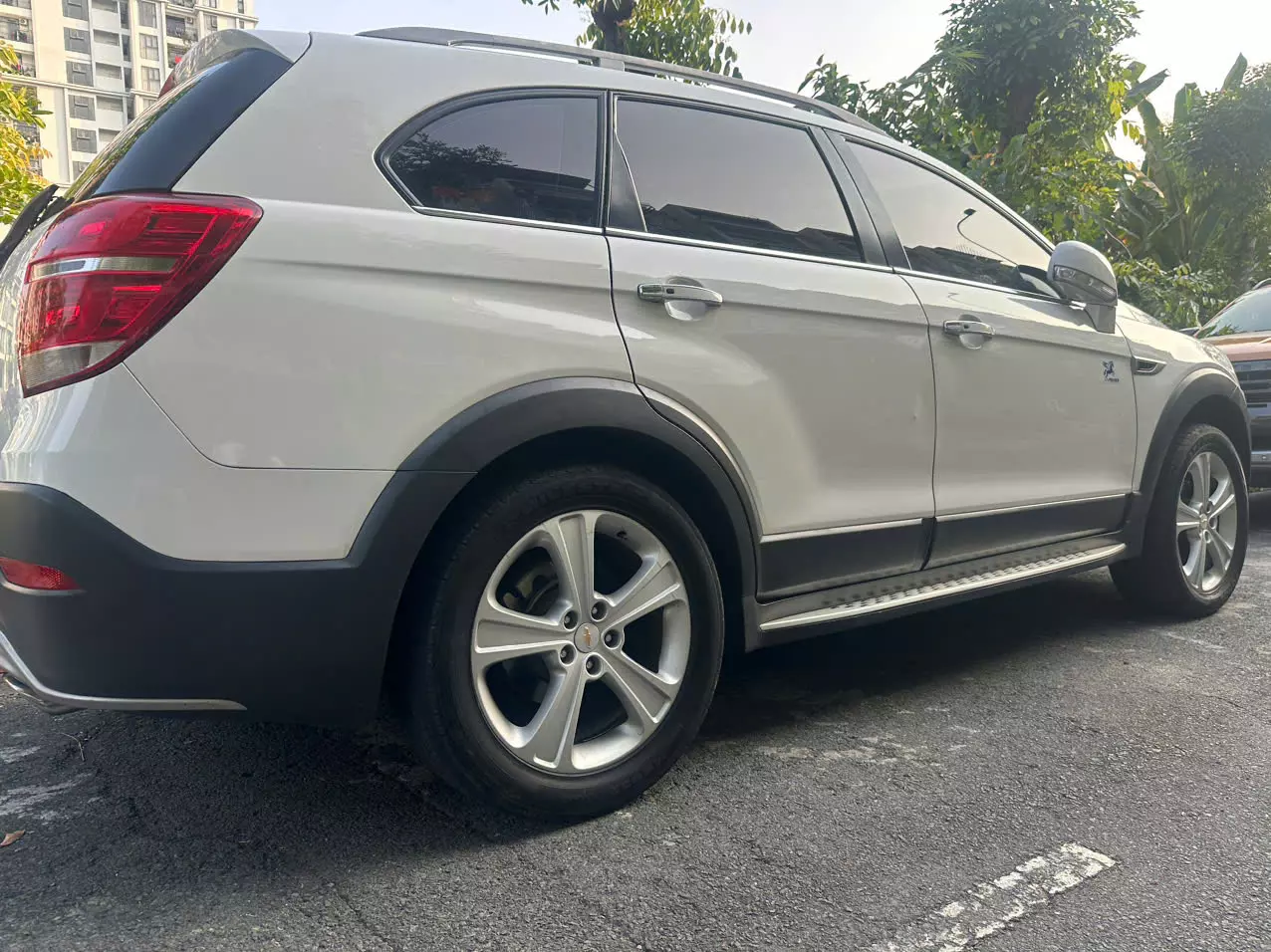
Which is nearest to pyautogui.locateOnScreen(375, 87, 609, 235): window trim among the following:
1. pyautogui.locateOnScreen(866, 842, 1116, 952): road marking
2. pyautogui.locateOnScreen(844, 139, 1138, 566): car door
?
pyautogui.locateOnScreen(844, 139, 1138, 566): car door

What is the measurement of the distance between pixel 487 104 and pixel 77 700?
1.46 metres

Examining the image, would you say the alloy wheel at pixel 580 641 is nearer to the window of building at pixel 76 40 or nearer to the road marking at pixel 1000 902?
the road marking at pixel 1000 902

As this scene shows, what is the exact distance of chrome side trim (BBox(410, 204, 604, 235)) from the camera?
6.97 feet

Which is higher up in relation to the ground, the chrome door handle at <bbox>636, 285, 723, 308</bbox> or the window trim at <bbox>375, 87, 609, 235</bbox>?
the window trim at <bbox>375, 87, 609, 235</bbox>

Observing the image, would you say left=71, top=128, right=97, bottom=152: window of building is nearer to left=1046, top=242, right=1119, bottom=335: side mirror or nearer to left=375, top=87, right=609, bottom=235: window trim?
left=1046, top=242, right=1119, bottom=335: side mirror

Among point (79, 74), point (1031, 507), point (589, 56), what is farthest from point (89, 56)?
point (1031, 507)

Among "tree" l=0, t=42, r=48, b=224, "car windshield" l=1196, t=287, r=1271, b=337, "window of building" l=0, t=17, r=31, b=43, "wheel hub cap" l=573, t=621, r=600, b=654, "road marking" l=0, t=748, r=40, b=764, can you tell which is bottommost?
"road marking" l=0, t=748, r=40, b=764

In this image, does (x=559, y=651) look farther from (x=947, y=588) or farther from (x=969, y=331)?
(x=969, y=331)

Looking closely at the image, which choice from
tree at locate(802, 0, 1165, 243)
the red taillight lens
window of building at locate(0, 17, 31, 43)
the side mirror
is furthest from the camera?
window of building at locate(0, 17, 31, 43)

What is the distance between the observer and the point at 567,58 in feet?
8.69

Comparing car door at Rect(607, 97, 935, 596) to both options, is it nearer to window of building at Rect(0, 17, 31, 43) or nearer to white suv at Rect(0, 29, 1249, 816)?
white suv at Rect(0, 29, 1249, 816)

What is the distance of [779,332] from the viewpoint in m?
2.62

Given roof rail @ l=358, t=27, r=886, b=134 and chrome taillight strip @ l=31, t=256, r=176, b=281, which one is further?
roof rail @ l=358, t=27, r=886, b=134

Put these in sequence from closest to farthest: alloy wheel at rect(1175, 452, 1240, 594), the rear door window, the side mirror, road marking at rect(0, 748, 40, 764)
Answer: road marking at rect(0, 748, 40, 764), the rear door window, the side mirror, alloy wheel at rect(1175, 452, 1240, 594)
